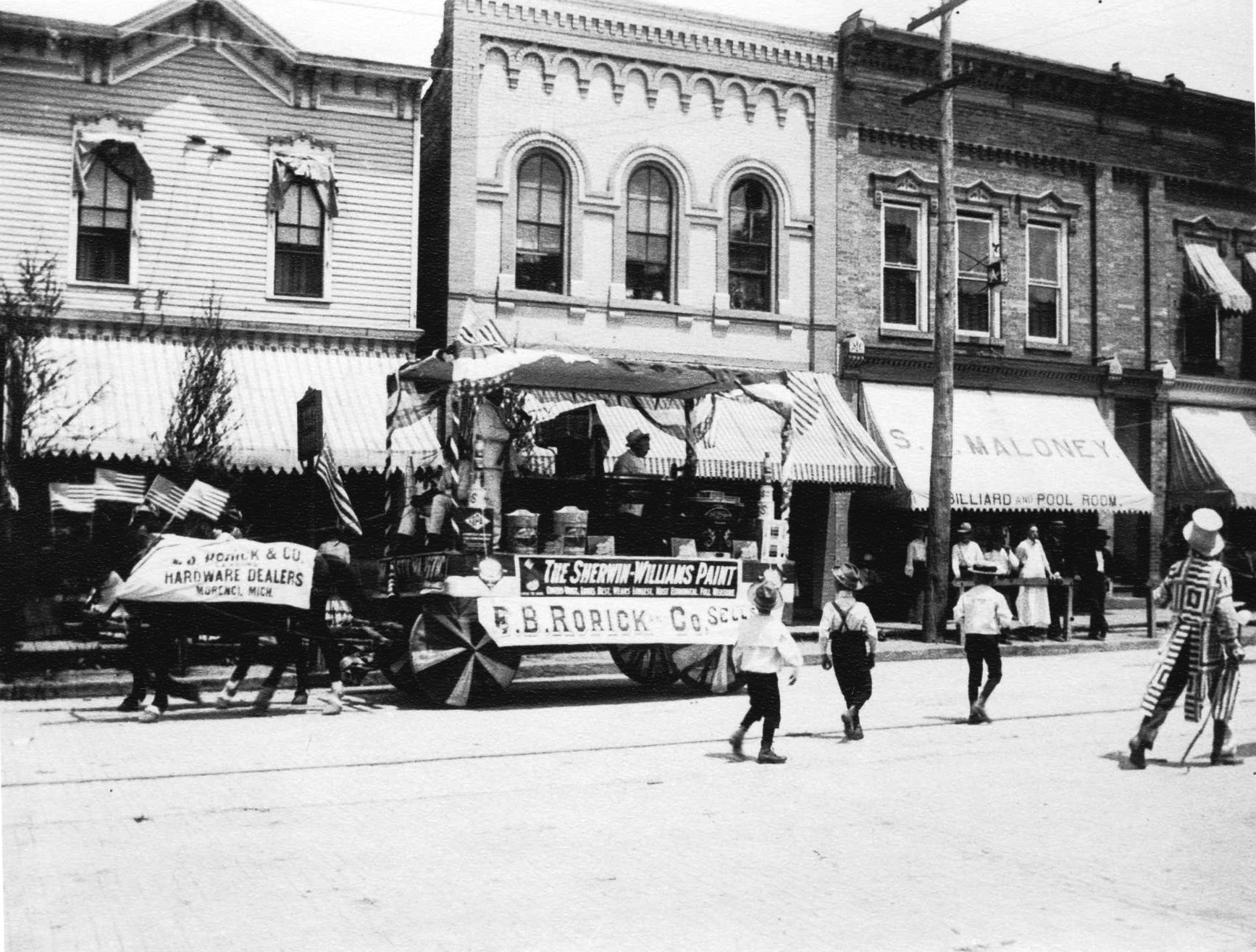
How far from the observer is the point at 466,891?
20.2 ft

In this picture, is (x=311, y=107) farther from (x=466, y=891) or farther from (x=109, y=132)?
(x=466, y=891)

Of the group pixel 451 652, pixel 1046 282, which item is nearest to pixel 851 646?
pixel 451 652

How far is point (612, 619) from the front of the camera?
1267 cm

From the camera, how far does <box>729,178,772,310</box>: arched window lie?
20.9 m

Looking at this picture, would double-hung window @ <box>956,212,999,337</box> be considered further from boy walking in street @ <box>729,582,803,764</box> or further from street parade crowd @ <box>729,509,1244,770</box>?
boy walking in street @ <box>729,582,803,764</box>

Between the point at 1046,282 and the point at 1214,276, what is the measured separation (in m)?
3.08

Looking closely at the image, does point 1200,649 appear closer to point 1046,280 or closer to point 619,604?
point 619,604

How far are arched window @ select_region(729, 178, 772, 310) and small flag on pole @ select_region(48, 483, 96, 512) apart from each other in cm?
1001

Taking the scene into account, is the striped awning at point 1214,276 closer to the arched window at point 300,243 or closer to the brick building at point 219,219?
the brick building at point 219,219

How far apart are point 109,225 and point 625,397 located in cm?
794

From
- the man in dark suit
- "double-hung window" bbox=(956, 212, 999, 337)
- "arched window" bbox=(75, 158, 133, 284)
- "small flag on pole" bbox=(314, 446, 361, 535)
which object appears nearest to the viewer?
"small flag on pole" bbox=(314, 446, 361, 535)

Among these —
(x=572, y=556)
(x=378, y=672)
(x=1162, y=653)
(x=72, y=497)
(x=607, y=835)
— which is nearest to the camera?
(x=607, y=835)

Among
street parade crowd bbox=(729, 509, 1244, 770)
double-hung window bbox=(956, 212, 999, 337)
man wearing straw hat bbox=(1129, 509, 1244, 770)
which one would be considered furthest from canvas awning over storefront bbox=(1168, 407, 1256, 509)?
man wearing straw hat bbox=(1129, 509, 1244, 770)

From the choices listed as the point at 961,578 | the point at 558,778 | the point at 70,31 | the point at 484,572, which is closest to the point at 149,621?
the point at 484,572
